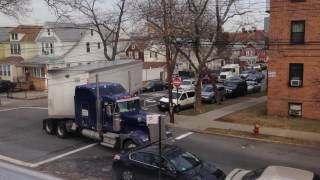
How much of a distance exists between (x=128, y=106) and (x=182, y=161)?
790 cm

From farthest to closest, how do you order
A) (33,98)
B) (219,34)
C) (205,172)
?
(33,98)
(219,34)
(205,172)

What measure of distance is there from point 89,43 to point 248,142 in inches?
1718

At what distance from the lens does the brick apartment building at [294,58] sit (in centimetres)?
2958

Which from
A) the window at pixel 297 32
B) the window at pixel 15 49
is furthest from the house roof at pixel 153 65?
the window at pixel 297 32

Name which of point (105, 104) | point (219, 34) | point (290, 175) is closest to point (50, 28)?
point (219, 34)

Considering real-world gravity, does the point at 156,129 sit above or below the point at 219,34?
below

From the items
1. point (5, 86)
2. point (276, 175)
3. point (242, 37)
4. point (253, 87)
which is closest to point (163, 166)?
point (276, 175)

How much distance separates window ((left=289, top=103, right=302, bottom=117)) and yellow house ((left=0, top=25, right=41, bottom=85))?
36.1 metres

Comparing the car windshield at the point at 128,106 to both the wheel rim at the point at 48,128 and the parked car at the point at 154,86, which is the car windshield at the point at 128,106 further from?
the parked car at the point at 154,86

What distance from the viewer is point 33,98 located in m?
46.2

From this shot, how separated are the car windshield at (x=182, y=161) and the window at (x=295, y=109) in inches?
683

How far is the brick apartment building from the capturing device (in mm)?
29578

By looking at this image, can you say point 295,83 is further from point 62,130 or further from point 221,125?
point 62,130

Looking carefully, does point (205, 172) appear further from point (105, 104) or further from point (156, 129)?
point (105, 104)
